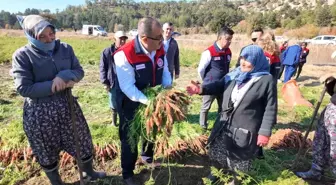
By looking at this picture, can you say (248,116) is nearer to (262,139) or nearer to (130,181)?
(262,139)

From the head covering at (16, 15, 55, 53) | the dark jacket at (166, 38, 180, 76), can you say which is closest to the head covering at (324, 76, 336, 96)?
the dark jacket at (166, 38, 180, 76)

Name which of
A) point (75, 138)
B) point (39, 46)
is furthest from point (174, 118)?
point (39, 46)

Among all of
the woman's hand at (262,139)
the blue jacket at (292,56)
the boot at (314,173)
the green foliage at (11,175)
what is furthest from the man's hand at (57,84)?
the blue jacket at (292,56)

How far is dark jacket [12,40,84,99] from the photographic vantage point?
8.12 ft

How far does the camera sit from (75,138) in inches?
108

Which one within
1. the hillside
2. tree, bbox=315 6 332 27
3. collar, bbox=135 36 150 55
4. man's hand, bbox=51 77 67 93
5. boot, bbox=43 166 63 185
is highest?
the hillside

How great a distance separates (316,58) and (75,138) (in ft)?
66.9

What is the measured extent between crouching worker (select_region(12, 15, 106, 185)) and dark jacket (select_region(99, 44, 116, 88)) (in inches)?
62.9

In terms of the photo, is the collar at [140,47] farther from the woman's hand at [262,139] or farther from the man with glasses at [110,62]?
the man with glasses at [110,62]

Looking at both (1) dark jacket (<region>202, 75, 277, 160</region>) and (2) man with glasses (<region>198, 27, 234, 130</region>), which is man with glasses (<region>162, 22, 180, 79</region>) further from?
(1) dark jacket (<region>202, 75, 277, 160</region>)

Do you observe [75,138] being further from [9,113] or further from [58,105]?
[9,113]

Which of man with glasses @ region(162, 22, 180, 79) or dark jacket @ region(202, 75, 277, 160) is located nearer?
dark jacket @ region(202, 75, 277, 160)

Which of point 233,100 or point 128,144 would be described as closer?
point 233,100

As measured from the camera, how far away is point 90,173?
335 cm
